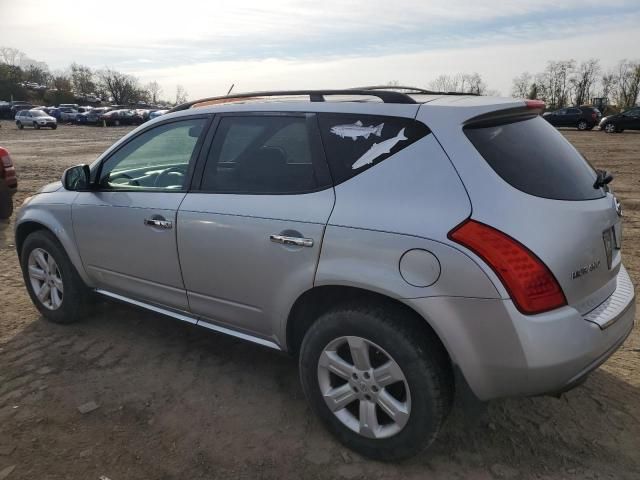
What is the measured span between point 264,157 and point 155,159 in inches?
50.7

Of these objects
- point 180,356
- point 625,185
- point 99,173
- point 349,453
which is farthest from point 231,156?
point 625,185

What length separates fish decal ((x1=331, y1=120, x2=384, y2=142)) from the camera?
2535mm

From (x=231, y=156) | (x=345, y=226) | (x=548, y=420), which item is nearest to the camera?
(x=345, y=226)

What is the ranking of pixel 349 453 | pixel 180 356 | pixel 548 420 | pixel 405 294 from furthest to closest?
pixel 180 356
pixel 548 420
pixel 349 453
pixel 405 294

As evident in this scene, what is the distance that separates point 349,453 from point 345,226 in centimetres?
115

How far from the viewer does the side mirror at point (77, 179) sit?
3.76 metres

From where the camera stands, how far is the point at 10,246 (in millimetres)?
6566

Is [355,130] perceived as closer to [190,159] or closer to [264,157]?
[264,157]

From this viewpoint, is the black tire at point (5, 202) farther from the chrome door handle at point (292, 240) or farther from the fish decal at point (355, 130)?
the fish decal at point (355, 130)

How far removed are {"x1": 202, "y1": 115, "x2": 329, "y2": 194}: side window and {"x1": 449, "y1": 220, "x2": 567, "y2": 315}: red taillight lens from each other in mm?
820

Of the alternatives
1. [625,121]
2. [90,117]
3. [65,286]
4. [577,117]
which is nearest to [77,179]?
[65,286]

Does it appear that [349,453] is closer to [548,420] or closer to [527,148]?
[548,420]

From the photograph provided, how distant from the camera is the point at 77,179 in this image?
3852 mm

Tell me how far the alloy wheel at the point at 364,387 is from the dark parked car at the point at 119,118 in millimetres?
45501
